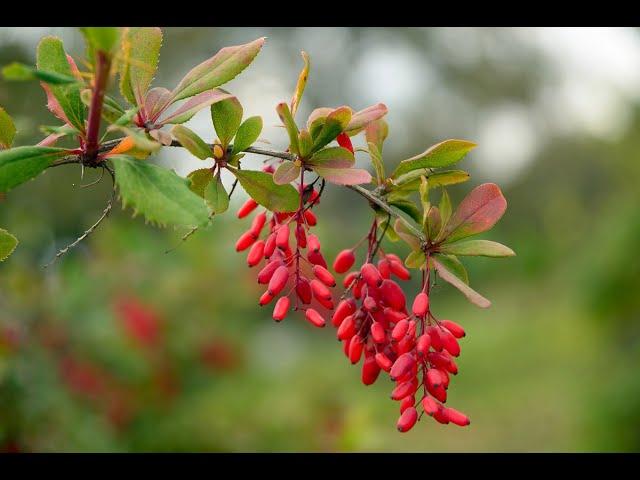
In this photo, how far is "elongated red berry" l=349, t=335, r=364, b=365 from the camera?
1127 mm

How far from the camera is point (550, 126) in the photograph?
21250 millimetres

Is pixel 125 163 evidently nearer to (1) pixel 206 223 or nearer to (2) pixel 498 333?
(1) pixel 206 223

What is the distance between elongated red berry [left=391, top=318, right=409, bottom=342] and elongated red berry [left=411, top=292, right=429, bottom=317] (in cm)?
2

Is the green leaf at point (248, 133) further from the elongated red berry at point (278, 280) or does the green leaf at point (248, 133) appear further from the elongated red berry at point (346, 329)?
the elongated red berry at point (346, 329)

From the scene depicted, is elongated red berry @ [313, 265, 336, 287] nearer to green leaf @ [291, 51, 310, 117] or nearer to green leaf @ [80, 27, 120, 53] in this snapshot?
green leaf @ [291, 51, 310, 117]

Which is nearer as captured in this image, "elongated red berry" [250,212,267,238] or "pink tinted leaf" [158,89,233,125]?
"pink tinted leaf" [158,89,233,125]

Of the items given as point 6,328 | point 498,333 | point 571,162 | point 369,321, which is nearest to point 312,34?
point 498,333

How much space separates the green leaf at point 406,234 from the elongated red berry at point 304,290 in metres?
0.17

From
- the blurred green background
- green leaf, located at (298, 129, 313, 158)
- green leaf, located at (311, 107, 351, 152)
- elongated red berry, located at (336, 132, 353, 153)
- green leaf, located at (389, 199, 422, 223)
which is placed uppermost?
green leaf, located at (311, 107, 351, 152)

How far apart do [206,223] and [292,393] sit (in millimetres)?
4669

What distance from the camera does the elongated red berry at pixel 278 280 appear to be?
3.51 ft

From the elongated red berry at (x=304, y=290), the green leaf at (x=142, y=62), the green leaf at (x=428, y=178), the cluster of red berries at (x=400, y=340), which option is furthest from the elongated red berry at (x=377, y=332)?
the green leaf at (x=142, y=62)

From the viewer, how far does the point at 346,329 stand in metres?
1.12

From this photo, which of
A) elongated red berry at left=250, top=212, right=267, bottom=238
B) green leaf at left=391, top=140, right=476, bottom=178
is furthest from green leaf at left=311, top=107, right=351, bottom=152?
elongated red berry at left=250, top=212, right=267, bottom=238
